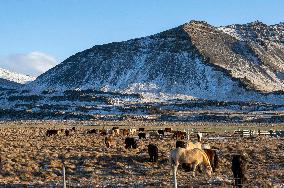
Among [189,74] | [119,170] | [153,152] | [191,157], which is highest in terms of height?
[189,74]

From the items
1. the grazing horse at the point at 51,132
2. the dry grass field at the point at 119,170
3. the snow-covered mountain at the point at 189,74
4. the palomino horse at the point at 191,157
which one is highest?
the snow-covered mountain at the point at 189,74

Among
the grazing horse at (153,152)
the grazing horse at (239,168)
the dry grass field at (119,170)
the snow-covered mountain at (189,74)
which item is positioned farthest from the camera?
the snow-covered mountain at (189,74)

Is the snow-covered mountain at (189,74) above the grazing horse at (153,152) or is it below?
above

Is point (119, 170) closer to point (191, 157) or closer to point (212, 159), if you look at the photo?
point (191, 157)

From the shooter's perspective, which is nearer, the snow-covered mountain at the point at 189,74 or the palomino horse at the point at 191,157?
the palomino horse at the point at 191,157

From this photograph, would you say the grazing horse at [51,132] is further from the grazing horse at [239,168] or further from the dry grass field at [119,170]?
the grazing horse at [239,168]

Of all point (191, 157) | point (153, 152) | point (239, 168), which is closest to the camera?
point (239, 168)

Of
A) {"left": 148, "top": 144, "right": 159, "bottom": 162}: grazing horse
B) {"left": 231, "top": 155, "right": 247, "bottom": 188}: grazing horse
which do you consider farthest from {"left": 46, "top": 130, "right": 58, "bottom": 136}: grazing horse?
{"left": 231, "top": 155, "right": 247, "bottom": 188}: grazing horse

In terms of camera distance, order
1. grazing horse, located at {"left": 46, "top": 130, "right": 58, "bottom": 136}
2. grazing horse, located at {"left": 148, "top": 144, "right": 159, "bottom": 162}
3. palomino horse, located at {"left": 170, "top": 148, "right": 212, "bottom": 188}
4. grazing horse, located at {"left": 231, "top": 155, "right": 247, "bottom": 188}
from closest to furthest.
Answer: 1. grazing horse, located at {"left": 231, "top": 155, "right": 247, "bottom": 188}
2. palomino horse, located at {"left": 170, "top": 148, "right": 212, "bottom": 188}
3. grazing horse, located at {"left": 148, "top": 144, "right": 159, "bottom": 162}
4. grazing horse, located at {"left": 46, "top": 130, "right": 58, "bottom": 136}

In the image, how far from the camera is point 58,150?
32156 mm

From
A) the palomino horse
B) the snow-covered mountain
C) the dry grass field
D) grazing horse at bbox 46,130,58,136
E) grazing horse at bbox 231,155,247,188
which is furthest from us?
the snow-covered mountain

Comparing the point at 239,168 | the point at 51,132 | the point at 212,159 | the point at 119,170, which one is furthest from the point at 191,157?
the point at 51,132

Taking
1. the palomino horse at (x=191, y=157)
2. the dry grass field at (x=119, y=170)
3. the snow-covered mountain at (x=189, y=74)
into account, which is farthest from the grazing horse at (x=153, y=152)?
the snow-covered mountain at (x=189, y=74)

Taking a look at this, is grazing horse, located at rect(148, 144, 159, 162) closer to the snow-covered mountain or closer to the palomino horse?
the palomino horse
